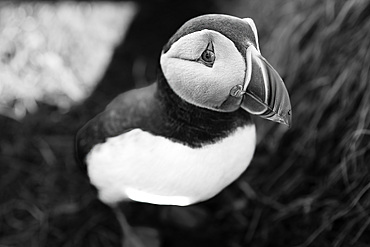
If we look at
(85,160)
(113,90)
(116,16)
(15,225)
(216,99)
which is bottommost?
(15,225)

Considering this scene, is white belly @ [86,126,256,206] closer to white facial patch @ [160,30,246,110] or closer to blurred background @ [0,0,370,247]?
white facial patch @ [160,30,246,110]

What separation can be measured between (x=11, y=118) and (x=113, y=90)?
40cm

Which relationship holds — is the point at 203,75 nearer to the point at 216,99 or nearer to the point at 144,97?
the point at 216,99

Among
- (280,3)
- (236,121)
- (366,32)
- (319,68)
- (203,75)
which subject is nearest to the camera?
(203,75)

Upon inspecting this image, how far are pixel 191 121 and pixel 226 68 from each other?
0.16 m

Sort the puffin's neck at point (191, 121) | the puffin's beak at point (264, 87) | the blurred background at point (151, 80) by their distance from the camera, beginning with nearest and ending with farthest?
1. the puffin's beak at point (264, 87)
2. the puffin's neck at point (191, 121)
3. the blurred background at point (151, 80)

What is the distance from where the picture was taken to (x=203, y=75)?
1023 mm

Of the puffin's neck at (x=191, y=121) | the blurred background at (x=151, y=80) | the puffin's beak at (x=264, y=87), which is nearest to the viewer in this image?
the puffin's beak at (x=264, y=87)

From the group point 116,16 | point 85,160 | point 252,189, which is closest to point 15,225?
point 85,160

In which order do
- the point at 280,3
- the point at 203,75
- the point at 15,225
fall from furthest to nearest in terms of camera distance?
the point at 280,3 < the point at 15,225 < the point at 203,75

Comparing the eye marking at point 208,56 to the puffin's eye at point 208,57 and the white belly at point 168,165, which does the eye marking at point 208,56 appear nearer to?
the puffin's eye at point 208,57

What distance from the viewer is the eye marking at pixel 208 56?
1015 millimetres

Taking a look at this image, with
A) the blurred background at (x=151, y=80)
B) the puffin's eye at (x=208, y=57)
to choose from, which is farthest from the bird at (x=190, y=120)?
the blurred background at (x=151, y=80)

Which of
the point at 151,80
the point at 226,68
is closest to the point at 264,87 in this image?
the point at 226,68
